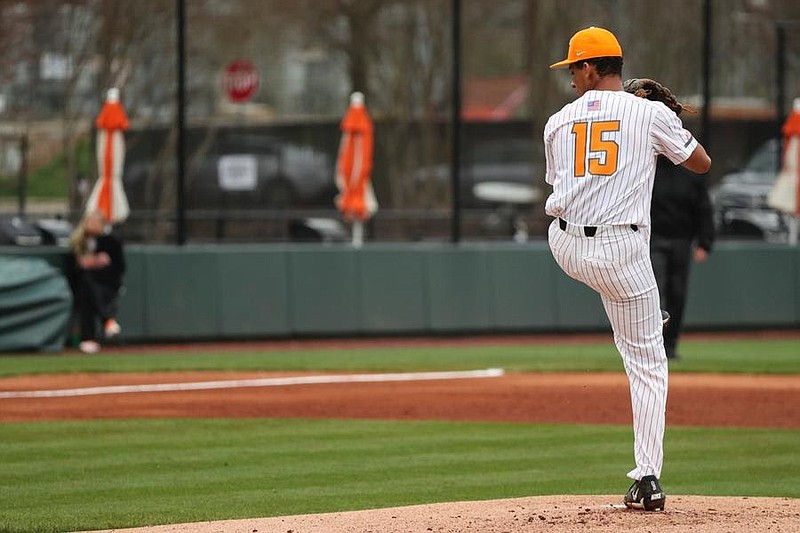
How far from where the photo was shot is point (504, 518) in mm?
6332

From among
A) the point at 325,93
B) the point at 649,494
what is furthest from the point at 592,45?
the point at 325,93

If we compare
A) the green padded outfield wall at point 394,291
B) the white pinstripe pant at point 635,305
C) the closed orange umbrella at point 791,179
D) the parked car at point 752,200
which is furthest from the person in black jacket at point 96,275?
the white pinstripe pant at point 635,305

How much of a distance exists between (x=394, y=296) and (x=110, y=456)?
863cm

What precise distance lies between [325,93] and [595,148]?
566 inches

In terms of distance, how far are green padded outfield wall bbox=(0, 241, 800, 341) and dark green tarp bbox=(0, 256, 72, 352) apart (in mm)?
748

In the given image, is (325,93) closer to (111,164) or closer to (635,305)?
(111,164)

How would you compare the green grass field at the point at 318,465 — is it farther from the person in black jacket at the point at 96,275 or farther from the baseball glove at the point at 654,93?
the person in black jacket at the point at 96,275

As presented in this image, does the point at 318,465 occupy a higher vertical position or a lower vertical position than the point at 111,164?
lower

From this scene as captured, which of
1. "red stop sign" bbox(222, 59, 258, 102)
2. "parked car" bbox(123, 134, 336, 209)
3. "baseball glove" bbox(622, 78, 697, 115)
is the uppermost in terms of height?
"red stop sign" bbox(222, 59, 258, 102)

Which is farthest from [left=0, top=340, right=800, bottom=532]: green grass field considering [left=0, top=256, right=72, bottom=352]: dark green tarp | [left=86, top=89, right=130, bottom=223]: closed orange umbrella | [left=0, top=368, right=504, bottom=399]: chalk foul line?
[left=86, top=89, right=130, bottom=223]: closed orange umbrella

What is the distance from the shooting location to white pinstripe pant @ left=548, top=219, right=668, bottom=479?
6336 millimetres

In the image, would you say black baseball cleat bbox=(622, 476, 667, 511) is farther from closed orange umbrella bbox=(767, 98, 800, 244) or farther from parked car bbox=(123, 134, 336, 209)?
closed orange umbrella bbox=(767, 98, 800, 244)

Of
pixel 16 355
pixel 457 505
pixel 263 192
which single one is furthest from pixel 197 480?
pixel 263 192

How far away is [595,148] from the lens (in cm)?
638
